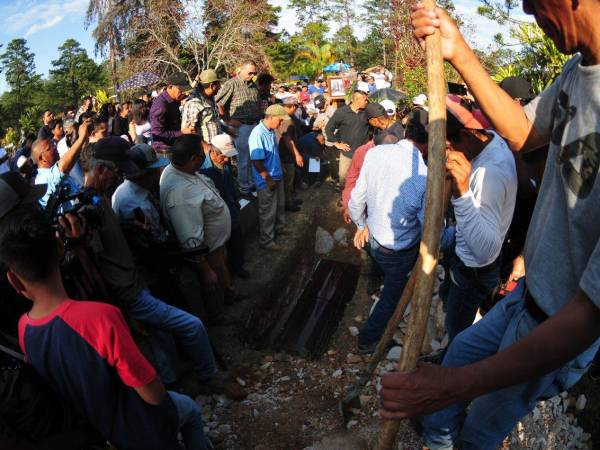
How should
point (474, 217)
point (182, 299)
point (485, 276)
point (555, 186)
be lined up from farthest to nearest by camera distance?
point (182, 299) → point (485, 276) → point (474, 217) → point (555, 186)

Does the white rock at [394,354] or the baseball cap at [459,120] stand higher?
the baseball cap at [459,120]

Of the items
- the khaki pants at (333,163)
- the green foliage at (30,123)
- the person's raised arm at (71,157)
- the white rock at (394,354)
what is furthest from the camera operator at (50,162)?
the green foliage at (30,123)

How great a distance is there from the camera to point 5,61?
138 feet

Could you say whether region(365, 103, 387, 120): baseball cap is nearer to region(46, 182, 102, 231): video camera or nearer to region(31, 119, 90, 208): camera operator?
region(31, 119, 90, 208): camera operator

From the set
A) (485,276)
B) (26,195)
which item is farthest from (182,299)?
(485,276)

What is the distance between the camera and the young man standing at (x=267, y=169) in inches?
219

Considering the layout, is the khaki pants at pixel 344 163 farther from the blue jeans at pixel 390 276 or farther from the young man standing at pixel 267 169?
the blue jeans at pixel 390 276

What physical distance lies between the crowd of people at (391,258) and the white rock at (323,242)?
5.52 ft

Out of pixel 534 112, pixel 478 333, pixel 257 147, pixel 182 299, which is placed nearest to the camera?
pixel 534 112

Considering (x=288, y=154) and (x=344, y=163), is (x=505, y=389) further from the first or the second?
(x=344, y=163)

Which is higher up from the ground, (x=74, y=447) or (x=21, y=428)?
(x=21, y=428)

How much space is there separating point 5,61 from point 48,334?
5212cm

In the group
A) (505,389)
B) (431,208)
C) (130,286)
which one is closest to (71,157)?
(130,286)

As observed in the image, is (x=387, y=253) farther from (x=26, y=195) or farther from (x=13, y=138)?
(x=13, y=138)
